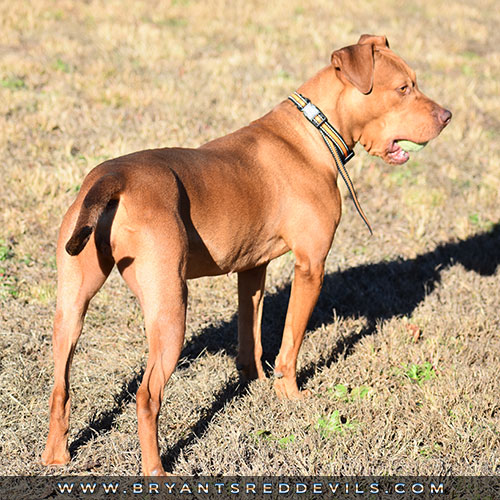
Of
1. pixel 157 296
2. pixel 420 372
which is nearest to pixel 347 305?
pixel 420 372

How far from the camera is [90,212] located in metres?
3.14

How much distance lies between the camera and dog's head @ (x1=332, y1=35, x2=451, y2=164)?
4570 millimetres

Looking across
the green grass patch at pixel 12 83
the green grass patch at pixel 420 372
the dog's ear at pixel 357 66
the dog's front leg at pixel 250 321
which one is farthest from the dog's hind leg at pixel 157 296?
the green grass patch at pixel 12 83

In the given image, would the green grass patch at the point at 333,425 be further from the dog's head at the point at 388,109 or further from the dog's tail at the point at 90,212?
the dog's tail at the point at 90,212

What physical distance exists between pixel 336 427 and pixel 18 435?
1910 millimetres

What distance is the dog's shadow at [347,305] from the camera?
444cm

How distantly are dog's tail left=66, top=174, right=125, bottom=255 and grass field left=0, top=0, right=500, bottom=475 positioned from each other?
140cm

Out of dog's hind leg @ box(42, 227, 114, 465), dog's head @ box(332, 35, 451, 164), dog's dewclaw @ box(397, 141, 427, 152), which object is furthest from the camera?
dog's dewclaw @ box(397, 141, 427, 152)

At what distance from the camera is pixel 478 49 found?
1505 centimetres

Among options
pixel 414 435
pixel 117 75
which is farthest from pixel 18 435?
pixel 117 75

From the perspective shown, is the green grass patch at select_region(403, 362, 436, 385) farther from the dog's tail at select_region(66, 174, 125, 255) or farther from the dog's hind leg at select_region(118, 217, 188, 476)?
the dog's tail at select_region(66, 174, 125, 255)

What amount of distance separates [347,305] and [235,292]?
1005 mm

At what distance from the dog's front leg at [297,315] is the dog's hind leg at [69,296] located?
4.56 feet

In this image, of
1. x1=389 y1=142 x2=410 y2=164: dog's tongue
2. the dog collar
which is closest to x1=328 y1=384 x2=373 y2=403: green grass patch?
the dog collar
